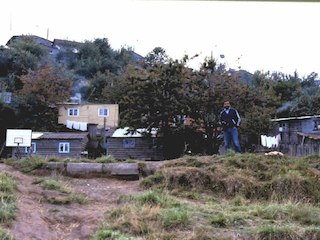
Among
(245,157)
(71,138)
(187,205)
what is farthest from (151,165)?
(71,138)

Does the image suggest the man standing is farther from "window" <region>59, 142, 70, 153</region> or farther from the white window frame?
the white window frame

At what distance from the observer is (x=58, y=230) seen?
3.24 m

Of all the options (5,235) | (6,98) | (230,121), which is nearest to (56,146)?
(6,98)

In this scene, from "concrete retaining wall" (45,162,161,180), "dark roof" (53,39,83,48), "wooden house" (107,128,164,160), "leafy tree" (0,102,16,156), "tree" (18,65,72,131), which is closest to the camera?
"concrete retaining wall" (45,162,161,180)

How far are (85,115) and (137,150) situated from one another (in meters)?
6.25

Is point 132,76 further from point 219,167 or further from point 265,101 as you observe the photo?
point 219,167

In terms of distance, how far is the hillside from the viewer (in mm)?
3137

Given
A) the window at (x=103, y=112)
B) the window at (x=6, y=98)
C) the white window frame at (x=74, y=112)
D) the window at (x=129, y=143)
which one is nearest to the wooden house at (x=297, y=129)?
the window at (x=129, y=143)

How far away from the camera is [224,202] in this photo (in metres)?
4.39

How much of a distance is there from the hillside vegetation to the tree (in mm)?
→ 13187

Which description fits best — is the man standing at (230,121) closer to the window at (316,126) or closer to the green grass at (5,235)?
the green grass at (5,235)

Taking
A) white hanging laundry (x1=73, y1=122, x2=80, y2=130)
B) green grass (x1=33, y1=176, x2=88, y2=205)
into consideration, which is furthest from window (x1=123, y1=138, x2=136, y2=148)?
green grass (x1=33, y1=176, x2=88, y2=205)

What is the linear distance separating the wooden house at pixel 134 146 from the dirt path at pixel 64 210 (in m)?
7.71

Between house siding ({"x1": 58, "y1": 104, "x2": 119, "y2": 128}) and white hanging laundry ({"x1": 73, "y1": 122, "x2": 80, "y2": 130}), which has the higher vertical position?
house siding ({"x1": 58, "y1": 104, "x2": 119, "y2": 128})
